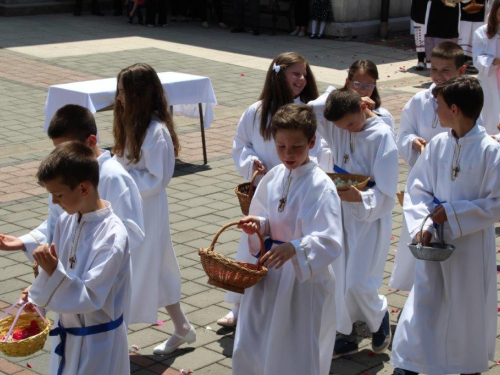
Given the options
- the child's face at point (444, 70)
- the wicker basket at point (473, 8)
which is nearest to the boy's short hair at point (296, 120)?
the child's face at point (444, 70)

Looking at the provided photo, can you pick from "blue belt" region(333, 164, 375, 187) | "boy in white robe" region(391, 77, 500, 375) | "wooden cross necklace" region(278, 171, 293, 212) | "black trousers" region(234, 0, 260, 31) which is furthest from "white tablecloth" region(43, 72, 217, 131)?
"black trousers" region(234, 0, 260, 31)

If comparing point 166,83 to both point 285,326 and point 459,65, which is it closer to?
point 459,65

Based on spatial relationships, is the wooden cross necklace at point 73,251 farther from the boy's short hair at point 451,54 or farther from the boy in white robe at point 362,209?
the boy's short hair at point 451,54

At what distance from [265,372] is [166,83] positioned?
654 cm

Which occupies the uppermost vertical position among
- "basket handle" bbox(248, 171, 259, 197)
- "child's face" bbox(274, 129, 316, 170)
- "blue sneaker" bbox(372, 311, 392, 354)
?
"child's face" bbox(274, 129, 316, 170)

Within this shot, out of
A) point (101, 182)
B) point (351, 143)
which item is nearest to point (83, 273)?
point (101, 182)

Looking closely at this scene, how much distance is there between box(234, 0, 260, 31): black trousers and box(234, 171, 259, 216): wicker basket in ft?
48.6

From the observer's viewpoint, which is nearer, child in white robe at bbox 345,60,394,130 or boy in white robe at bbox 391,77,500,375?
boy in white robe at bbox 391,77,500,375

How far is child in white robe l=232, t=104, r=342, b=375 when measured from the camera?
459cm

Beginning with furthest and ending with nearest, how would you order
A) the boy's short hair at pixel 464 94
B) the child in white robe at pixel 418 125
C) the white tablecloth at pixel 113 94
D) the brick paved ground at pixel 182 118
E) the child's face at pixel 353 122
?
1. the white tablecloth at pixel 113 94
2. the child in white robe at pixel 418 125
3. the brick paved ground at pixel 182 118
4. the child's face at pixel 353 122
5. the boy's short hair at pixel 464 94

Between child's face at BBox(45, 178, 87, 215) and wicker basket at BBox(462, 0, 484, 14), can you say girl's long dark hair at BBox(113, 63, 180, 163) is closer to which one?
child's face at BBox(45, 178, 87, 215)

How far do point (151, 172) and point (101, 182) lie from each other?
91 cm

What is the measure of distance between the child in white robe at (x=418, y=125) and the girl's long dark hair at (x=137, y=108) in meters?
1.82

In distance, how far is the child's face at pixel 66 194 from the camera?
3.98 m
